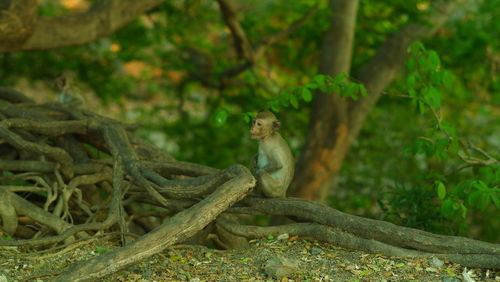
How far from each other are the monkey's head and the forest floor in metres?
0.94

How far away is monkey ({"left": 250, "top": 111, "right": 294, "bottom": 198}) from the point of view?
4777 millimetres

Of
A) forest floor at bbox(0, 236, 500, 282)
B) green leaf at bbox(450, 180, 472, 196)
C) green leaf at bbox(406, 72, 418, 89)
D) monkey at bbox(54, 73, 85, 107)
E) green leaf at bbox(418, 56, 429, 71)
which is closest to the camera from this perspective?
forest floor at bbox(0, 236, 500, 282)

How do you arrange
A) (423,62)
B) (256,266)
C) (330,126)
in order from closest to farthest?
1. (256,266)
2. (423,62)
3. (330,126)

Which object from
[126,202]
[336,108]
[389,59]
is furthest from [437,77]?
[389,59]

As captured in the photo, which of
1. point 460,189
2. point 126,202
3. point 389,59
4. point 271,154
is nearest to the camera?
point 460,189

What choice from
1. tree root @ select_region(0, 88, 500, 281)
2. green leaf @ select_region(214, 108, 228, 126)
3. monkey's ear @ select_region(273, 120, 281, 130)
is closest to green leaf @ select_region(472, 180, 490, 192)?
tree root @ select_region(0, 88, 500, 281)

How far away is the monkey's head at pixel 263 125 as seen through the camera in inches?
194

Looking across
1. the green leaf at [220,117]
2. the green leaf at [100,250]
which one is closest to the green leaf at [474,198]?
the green leaf at [220,117]

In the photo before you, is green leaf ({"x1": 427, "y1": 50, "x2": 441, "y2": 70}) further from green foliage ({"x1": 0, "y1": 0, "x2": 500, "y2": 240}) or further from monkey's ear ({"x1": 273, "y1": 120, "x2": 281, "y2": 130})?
A: green foliage ({"x1": 0, "y1": 0, "x2": 500, "y2": 240})

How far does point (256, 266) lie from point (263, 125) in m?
1.32

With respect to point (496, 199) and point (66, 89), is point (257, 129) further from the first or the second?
point (66, 89)

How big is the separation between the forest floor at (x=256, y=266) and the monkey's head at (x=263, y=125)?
94 centimetres

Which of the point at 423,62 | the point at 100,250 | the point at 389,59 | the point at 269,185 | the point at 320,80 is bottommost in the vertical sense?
the point at 100,250

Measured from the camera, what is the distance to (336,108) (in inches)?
329
